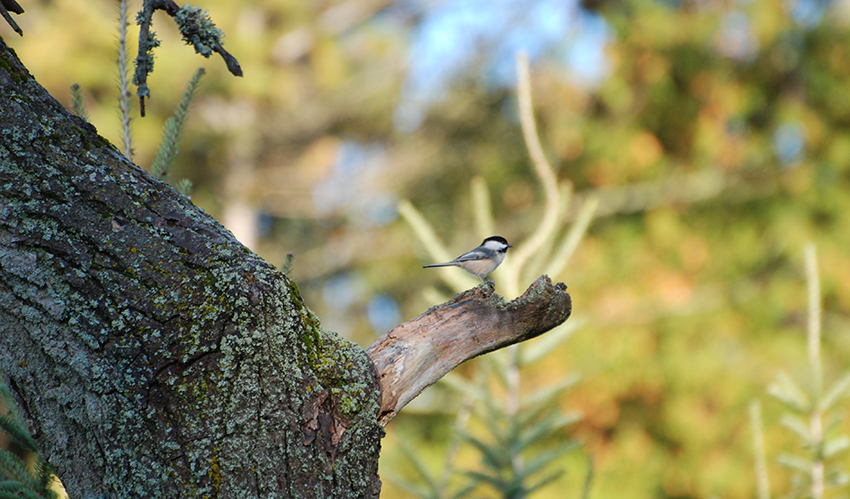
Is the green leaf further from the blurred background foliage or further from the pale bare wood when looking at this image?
the blurred background foliage

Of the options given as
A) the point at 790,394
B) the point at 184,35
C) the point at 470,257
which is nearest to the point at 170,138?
the point at 184,35

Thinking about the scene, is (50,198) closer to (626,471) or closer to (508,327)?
(508,327)

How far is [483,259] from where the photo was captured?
12.4 ft

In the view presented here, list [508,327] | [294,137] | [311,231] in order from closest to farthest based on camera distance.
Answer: [508,327]
[294,137]
[311,231]

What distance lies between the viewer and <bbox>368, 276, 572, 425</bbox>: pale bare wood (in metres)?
1.89

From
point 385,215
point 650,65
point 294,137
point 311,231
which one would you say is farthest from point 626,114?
point 311,231

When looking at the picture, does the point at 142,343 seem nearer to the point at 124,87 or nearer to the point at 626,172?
the point at 124,87

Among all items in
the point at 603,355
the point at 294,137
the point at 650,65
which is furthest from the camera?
the point at 294,137

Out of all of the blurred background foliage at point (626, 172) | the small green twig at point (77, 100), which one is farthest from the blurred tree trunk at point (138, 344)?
the blurred background foliage at point (626, 172)

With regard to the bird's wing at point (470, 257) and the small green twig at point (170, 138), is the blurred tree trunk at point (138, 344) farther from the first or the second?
the bird's wing at point (470, 257)

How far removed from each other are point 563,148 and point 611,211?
1102 mm

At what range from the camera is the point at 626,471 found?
726 centimetres

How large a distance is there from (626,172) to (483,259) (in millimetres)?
5106

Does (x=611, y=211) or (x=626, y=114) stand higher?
(x=626, y=114)
